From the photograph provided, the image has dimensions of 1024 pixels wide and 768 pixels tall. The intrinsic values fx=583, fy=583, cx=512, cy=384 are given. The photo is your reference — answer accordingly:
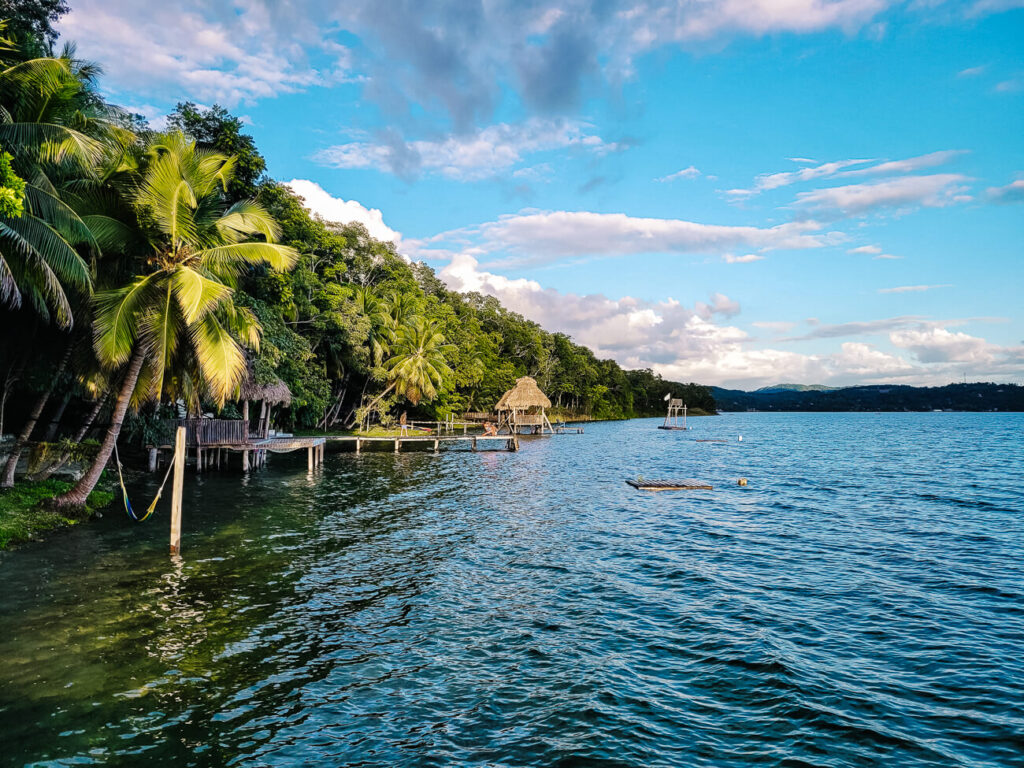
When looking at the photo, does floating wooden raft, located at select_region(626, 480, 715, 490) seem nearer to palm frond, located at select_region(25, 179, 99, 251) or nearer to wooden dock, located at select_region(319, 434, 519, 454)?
wooden dock, located at select_region(319, 434, 519, 454)

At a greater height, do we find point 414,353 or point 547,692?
point 414,353

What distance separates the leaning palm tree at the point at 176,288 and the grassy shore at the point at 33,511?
53 centimetres

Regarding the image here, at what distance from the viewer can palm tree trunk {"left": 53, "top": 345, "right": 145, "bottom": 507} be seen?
51.5 ft

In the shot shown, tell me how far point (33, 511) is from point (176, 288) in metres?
7.23

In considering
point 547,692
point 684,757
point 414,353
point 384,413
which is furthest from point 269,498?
point 384,413

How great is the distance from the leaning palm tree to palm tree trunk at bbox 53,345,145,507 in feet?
0.09

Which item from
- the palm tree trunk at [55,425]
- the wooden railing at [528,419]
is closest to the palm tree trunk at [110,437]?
the palm tree trunk at [55,425]

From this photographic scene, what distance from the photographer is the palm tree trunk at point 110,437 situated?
51.5 feet

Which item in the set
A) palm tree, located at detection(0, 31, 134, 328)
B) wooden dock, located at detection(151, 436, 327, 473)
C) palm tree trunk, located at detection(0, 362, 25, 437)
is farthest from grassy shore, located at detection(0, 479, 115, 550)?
wooden dock, located at detection(151, 436, 327, 473)

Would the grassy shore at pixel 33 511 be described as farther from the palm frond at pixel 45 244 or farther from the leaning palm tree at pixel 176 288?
the palm frond at pixel 45 244

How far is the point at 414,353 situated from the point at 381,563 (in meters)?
36.6

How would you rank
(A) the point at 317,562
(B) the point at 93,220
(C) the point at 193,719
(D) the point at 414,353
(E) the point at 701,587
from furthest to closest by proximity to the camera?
(D) the point at 414,353, (B) the point at 93,220, (A) the point at 317,562, (E) the point at 701,587, (C) the point at 193,719

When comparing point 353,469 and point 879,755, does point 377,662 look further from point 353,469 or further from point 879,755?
point 353,469

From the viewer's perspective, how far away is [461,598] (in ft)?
38.4
